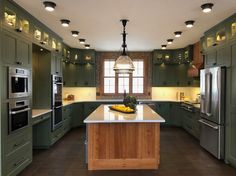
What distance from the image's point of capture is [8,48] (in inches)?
124

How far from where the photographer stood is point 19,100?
11.3 feet

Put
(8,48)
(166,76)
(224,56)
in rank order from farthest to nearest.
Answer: (166,76) → (224,56) → (8,48)

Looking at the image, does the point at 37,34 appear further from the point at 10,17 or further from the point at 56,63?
the point at 56,63

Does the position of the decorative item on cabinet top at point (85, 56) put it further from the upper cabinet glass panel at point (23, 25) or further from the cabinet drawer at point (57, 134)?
the upper cabinet glass panel at point (23, 25)

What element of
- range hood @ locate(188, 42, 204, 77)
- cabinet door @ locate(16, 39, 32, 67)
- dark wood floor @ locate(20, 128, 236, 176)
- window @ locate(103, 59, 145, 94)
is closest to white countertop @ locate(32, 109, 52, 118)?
dark wood floor @ locate(20, 128, 236, 176)

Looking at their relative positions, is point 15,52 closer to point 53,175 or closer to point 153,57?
point 53,175

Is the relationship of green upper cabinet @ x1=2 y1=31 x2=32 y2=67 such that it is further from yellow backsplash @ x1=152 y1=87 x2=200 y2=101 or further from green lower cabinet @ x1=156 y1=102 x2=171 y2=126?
yellow backsplash @ x1=152 y1=87 x2=200 y2=101

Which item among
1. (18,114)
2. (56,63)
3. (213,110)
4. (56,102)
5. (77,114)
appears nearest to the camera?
(18,114)

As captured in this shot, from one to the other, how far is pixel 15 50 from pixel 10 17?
503 millimetres

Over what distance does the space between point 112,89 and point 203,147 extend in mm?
4096

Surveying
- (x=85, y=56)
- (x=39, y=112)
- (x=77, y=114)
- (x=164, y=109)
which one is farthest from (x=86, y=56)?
(x=39, y=112)

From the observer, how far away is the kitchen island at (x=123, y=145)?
3.62 metres

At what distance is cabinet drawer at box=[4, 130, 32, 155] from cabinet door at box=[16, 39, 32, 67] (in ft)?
3.88

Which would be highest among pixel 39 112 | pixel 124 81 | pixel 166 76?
pixel 166 76
